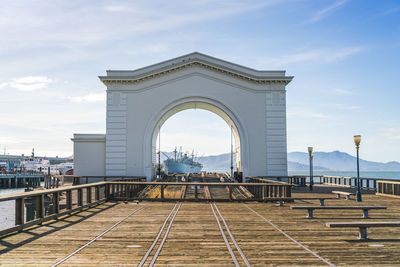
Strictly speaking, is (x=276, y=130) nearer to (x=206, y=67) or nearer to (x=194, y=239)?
(x=206, y=67)

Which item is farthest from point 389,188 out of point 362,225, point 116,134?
point 116,134

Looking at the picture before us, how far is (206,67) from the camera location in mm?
35250

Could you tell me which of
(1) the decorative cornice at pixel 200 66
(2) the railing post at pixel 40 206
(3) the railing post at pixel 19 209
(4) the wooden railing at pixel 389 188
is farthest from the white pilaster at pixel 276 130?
(3) the railing post at pixel 19 209

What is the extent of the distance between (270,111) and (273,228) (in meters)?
24.7

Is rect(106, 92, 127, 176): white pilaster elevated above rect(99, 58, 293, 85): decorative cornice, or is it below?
below

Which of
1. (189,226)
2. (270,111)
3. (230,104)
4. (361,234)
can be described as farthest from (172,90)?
(361,234)

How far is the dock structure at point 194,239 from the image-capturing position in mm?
7684

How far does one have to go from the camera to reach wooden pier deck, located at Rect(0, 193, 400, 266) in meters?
7.63

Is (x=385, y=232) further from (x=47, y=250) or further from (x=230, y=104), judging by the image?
(x=230, y=104)

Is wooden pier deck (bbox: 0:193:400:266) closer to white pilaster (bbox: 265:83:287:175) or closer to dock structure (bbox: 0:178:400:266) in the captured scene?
dock structure (bbox: 0:178:400:266)

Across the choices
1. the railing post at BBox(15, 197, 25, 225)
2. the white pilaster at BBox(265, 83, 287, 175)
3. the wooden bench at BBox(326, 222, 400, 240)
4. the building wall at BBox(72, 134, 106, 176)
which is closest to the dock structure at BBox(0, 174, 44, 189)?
the building wall at BBox(72, 134, 106, 176)

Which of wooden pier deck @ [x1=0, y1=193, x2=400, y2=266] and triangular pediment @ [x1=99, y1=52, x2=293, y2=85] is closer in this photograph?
wooden pier deck @ [x1=0, y1=193, x2=400, y2=266]

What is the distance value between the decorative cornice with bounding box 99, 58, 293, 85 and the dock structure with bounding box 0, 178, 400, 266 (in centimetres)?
2087

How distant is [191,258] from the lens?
780cm
